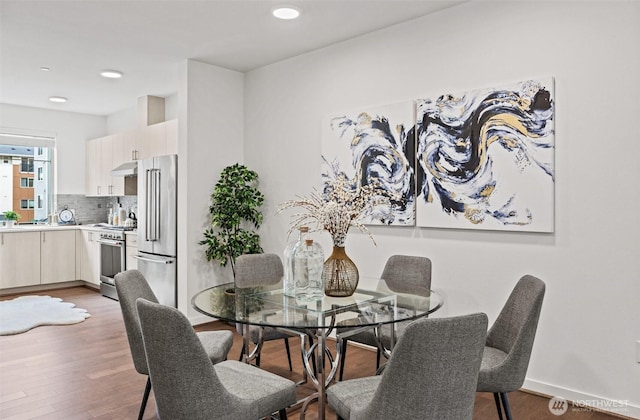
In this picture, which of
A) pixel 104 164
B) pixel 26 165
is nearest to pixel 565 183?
pixel 104 164

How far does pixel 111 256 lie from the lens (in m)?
6.13

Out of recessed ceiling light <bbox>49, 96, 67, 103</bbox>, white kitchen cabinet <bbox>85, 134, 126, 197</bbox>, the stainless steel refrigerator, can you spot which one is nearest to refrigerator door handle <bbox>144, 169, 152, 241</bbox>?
the stainless steel refrigerator

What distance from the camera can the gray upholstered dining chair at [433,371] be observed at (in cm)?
147

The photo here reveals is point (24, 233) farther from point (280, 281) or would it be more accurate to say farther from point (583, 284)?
point (583, 284)

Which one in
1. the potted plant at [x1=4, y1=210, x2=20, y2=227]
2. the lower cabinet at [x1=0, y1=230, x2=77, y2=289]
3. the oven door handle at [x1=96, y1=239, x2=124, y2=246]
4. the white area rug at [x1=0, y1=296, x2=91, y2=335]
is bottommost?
the white area rug at [x1=0, y1=296, x2=91, y2=335]

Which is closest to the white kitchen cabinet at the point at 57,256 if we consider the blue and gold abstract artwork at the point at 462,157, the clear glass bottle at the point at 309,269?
the blue and gold abstract artwork at the point at 462,157

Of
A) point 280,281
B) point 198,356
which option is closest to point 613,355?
point 280,281

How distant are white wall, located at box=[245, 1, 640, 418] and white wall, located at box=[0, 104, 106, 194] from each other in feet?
17.7

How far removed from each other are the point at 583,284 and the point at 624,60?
51.7 inches

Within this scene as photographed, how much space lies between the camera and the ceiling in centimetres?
338

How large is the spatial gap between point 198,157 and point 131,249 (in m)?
1.84

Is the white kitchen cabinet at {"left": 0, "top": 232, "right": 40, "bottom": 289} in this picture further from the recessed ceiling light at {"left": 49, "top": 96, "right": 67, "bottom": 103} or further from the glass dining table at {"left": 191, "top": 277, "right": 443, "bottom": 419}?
the glass dining table at {"left": 191, "top": 277, "right": 443, "bottom": 419}

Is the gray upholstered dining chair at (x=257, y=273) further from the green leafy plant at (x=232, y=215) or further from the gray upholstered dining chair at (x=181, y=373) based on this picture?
the green leafy plant at (x=232, y=215)

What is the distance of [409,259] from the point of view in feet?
10.4
